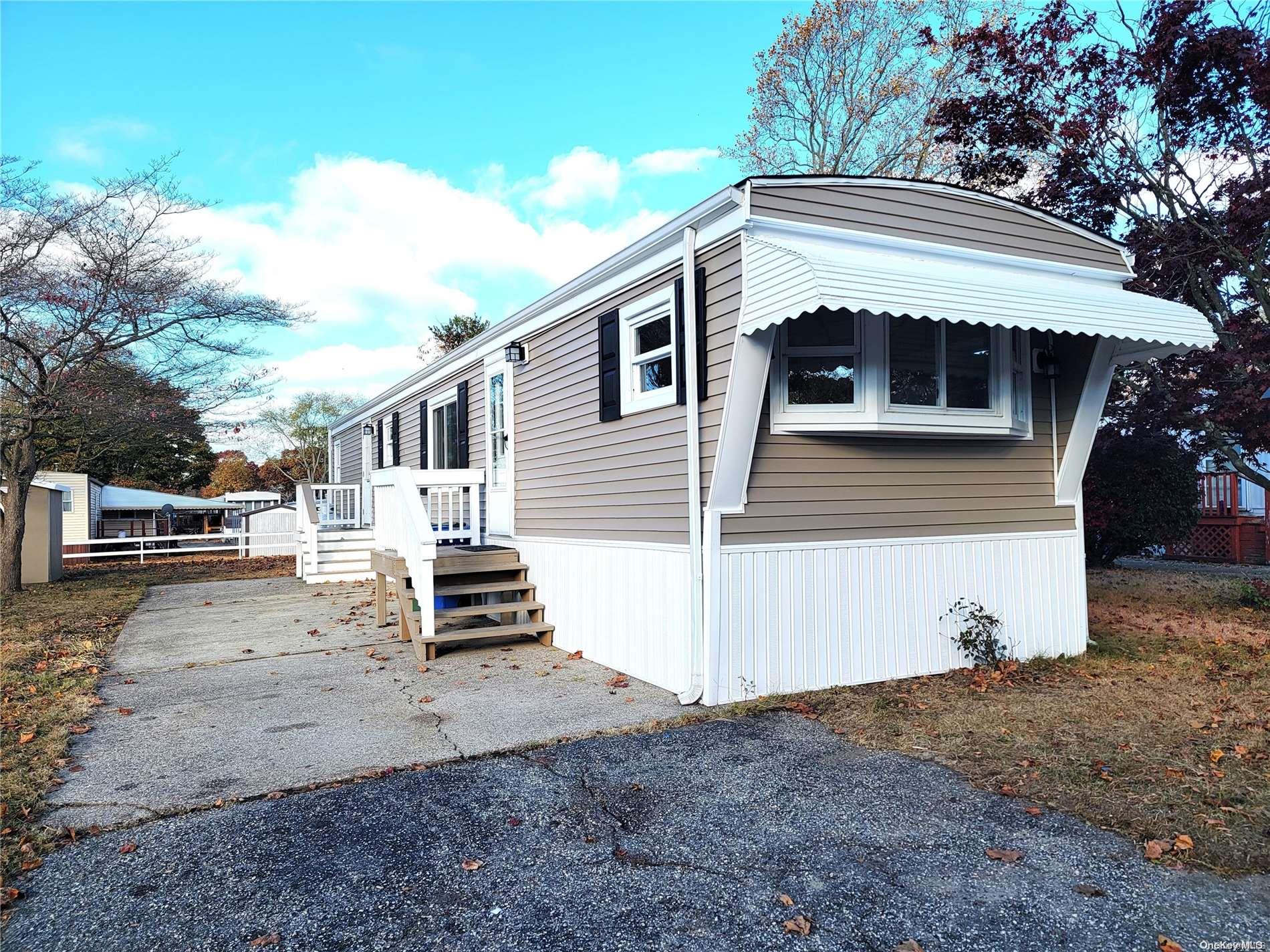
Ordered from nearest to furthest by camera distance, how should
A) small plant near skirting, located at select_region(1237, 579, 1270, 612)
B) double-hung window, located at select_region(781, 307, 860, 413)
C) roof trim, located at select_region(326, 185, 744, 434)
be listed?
roof trim, located at select_region(326, 185, 744, 434), double-hung window, located at select_region(781, 307, 860, 413), small plant near skirting, located at select_region(1237, 579, 1270, 612)

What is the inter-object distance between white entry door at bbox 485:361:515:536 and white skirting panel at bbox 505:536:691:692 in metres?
0.86

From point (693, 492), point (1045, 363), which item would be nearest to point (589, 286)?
point (693, 492)

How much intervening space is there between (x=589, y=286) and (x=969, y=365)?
10.6 feet

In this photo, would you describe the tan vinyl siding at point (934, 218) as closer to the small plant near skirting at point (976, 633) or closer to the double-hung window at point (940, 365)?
the double-hung window at point (940, 365)

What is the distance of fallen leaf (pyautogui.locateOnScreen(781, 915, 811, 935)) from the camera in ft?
8.62

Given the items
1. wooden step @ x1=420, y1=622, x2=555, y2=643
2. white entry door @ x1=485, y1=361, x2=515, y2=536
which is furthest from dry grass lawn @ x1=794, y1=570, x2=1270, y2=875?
white entry door @ x1=485, y1=361, x2=515, y2=536

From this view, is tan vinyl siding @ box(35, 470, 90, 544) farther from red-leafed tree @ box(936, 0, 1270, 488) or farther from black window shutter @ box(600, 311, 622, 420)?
red-leafed tree @ box(936, 0, 1270, 488)

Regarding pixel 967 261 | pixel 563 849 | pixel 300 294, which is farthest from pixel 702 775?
pixel 300 294

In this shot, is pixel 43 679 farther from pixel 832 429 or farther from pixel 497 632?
pixel 832 429

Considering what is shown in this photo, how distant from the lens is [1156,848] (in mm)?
3145

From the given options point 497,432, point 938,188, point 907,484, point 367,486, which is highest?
point 938,188

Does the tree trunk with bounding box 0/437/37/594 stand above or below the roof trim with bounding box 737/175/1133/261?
below

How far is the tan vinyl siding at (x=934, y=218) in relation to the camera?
5.47 m

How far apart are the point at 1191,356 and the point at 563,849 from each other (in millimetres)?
8894
